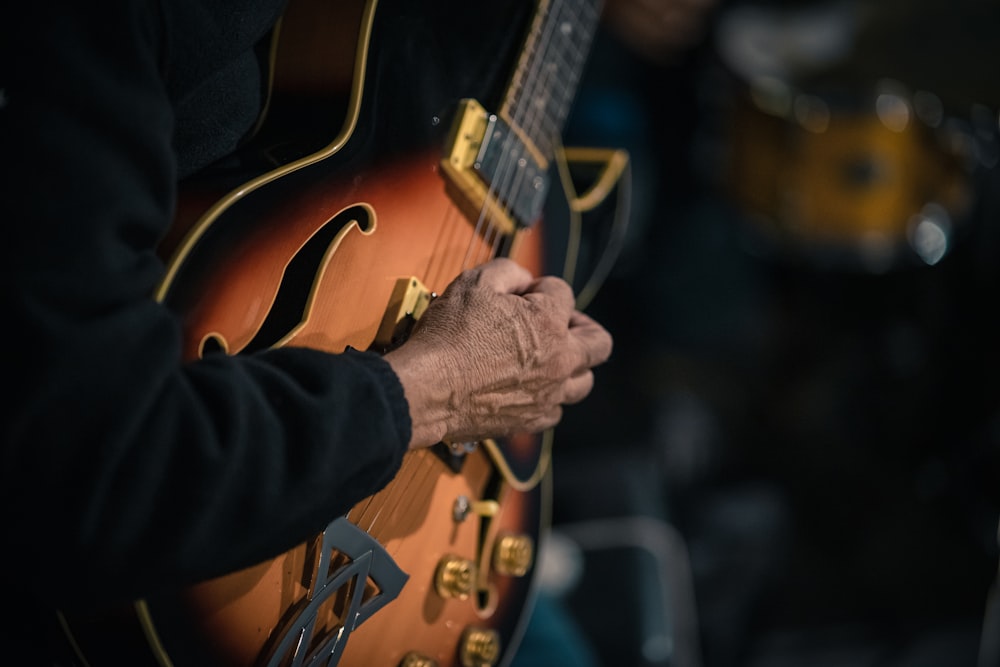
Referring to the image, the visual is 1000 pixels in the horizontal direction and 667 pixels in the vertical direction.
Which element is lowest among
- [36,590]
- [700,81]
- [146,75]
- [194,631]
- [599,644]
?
[599,644]

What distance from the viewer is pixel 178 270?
61cm

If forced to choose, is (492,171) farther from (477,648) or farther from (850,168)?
(850,168)

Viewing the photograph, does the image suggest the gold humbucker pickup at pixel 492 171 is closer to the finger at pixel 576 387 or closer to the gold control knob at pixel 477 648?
the finger at pixel 576 387

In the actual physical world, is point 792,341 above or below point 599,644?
below

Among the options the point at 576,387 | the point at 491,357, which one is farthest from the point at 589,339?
the point at 491,357

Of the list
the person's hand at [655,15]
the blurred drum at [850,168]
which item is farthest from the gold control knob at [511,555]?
the blurred drum at [850,168]

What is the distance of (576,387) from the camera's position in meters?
0.86

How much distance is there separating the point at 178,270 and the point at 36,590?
220 mm

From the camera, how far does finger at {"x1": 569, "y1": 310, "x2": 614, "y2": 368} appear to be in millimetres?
836

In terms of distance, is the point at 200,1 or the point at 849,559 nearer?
the point at 200,1

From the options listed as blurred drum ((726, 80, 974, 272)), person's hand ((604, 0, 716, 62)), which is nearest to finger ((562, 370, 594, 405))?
person's hand ((604, 0, 716, 62))

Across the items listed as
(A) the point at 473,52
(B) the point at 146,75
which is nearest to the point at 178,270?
(B) the point at 146,75

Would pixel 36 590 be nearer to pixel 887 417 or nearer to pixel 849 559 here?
pixel 849 559

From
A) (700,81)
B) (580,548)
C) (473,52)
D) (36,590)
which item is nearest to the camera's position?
(36,590)
